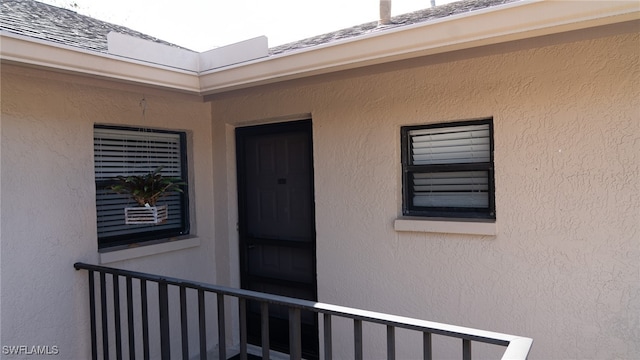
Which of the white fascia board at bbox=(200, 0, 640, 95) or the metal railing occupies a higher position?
the white fascia board at bbox=(200, 0, 640, 95)

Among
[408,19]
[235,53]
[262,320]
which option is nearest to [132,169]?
[235,53]

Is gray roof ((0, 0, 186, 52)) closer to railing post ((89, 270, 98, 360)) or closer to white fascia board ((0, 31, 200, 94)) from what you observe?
white fascia board ((0, 31, 200, 94))

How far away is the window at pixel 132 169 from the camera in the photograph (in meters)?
3.56

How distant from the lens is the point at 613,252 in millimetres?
2611

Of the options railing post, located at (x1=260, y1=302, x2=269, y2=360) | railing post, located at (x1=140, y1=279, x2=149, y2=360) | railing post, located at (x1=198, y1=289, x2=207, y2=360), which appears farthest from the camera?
railing post, located at (x1=140, y1=279, x2=149, y2=360)

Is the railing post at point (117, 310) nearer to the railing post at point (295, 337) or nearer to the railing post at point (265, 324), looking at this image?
the railing post at point (265, 324)

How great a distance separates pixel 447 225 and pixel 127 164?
9.06ft

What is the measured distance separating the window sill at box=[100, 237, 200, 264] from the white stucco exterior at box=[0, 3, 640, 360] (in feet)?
0.08

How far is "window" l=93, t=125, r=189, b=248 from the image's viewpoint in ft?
11.7

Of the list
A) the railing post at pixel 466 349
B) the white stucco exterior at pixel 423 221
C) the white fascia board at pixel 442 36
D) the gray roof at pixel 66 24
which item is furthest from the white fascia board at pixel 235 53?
the railing post at pixel 466 349

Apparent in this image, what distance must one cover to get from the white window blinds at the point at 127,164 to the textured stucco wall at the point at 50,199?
0.52 feet

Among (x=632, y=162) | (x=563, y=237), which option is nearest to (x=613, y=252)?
(x=563, y=237)

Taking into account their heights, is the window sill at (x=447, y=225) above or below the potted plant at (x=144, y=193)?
below

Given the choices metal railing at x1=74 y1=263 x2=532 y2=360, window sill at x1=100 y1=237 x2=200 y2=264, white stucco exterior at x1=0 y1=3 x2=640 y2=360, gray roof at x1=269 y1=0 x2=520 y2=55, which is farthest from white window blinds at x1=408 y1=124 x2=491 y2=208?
window sill at x1=100 y1=237 x2=200 y2=264
